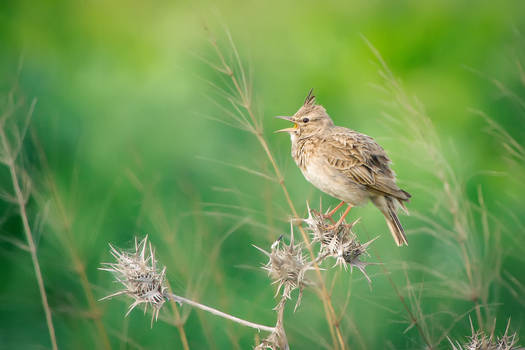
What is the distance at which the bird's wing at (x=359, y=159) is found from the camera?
363 cm

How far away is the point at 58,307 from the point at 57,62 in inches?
200

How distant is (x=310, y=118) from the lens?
3.88 m

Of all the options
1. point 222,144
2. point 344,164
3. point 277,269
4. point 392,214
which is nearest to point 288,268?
point 277,269

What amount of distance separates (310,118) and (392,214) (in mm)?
826

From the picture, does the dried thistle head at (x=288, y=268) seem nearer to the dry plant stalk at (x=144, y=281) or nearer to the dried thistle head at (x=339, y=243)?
the dried thistle head at (x=339, y=243)

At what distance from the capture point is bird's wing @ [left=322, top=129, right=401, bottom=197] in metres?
3.63

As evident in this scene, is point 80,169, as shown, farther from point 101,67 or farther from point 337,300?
point 337,300

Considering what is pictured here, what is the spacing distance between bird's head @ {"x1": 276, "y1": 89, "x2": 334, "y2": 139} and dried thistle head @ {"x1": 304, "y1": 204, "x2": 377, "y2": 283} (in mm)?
941

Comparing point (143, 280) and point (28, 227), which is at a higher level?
point (143, 280)

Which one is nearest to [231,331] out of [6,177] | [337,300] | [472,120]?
[337,300]

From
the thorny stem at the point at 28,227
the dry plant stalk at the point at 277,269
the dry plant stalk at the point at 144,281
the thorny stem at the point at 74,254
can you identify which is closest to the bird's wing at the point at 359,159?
the dry plant stalk at the point at 277,269

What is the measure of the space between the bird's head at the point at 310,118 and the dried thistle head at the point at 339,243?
0.94 metres

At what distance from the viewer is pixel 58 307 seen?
477 cm

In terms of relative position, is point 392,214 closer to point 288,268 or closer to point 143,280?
point 288,268
